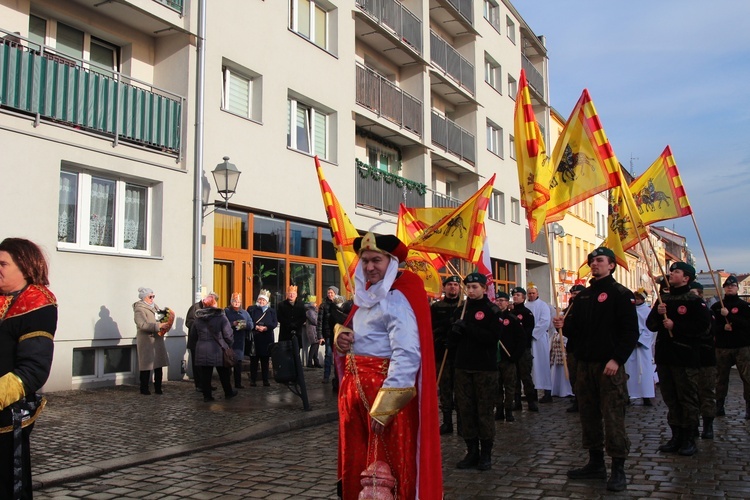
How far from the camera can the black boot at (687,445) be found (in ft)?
23.8

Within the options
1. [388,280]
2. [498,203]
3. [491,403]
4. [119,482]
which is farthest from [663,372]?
[498,203]

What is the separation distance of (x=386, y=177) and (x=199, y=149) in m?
8.20

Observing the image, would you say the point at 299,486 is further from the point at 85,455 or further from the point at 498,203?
the point at 498,203

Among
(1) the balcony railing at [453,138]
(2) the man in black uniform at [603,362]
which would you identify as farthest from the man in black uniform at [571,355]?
(1) the balcony railing at [453,138]

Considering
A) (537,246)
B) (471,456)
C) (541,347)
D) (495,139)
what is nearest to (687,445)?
(471,456)

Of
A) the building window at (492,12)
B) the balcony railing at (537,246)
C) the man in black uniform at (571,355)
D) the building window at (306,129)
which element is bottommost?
the man in black uniform at (571,355)

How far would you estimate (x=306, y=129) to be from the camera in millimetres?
18078

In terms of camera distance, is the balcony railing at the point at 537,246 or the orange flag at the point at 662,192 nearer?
the orange flag at the point at 662,192

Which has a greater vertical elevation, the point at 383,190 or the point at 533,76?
the point at 533,76

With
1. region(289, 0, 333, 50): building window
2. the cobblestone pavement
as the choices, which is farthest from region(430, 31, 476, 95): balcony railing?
the cobblestone pavement

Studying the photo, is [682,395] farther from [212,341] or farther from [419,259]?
[212,341]

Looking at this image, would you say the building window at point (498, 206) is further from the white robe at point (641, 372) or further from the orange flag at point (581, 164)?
the orange flag at point (581, 164)

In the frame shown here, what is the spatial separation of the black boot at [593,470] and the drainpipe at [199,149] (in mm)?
9090

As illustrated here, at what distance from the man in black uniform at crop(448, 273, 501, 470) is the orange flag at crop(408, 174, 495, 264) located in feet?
6.67
